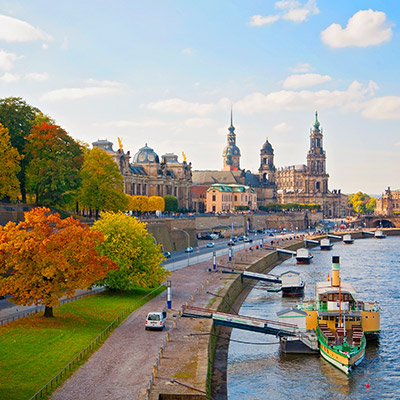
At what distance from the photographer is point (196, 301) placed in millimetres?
55438

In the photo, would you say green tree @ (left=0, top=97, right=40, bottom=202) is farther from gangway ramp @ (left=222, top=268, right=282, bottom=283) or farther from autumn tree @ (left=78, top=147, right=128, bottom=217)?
gangway ramp @ (left=222, top=268, right=282, bottom=283)

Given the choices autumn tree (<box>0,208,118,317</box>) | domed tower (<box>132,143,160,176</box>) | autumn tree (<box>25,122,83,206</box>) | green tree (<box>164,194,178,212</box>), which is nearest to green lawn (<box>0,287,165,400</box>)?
autumn tree (<box>0,208,118,317</box>)

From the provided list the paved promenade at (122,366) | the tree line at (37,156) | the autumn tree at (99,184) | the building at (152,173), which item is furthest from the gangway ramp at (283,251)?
the paved promenade at (122,366)

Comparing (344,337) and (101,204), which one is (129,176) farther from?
(344,337)

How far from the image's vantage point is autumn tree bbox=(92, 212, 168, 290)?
5659 centimetres

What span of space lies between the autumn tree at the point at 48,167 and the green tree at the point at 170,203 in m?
74.4

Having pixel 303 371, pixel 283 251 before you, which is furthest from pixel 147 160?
pixel 303 371

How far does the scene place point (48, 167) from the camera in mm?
75062

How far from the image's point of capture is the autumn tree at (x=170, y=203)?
503 feet

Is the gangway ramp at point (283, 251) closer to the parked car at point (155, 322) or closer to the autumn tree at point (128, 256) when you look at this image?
the autumn tree at point (128, 256)

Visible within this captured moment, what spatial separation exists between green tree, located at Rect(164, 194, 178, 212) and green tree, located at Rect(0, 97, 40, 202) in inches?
2941

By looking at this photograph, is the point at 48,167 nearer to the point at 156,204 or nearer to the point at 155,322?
the point at 155,322

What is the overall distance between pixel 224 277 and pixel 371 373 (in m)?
34.3

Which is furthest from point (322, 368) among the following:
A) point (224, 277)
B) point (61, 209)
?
point (61, 209)
